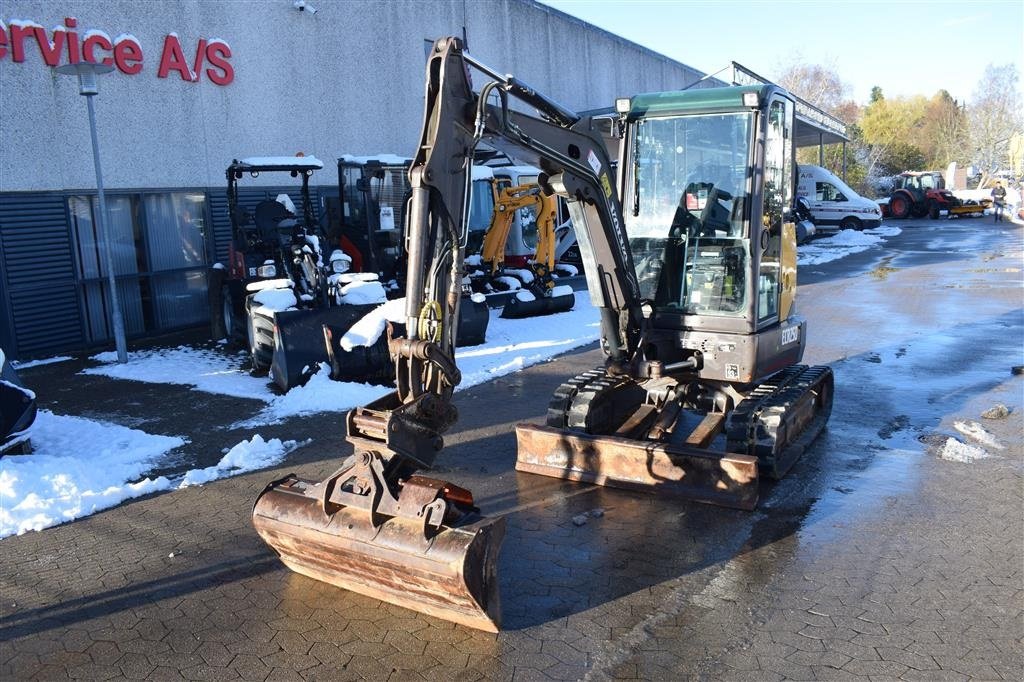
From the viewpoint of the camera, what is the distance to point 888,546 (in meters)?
5.50

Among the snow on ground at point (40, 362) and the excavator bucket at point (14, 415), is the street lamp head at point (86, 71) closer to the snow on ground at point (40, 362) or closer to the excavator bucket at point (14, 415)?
the snow on ground at point (40, 362)

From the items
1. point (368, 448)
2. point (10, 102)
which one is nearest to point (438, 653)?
point (368, 448)

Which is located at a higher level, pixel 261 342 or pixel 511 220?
pixel 511 220

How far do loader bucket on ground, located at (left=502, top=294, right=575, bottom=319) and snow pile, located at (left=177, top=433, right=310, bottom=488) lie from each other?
731 cm

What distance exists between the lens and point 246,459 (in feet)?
24.7

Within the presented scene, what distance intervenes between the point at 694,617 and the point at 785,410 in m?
2.51

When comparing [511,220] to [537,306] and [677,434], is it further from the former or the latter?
[677,434]

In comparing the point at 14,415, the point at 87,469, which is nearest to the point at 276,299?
the point at 14,415

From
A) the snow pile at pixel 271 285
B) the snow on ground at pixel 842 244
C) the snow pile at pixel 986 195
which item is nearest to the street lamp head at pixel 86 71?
the snow pile at pixel 271 285

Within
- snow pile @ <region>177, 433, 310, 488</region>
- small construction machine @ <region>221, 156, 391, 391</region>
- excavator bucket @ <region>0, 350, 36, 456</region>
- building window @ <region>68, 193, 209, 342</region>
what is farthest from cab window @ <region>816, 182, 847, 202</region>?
excavator bucket @ <region>0, 350, 36, 456</region>

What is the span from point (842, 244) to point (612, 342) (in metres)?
25.8

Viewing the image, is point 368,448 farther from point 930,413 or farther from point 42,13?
point 42,13

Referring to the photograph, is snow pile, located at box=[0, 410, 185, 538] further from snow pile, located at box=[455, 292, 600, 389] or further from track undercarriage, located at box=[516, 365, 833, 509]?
snow pile, located at box=[455, 292, 600, 389]

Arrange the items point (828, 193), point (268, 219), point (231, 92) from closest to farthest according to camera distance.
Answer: point (268, 219), point (231, 92), point (828, 193)
